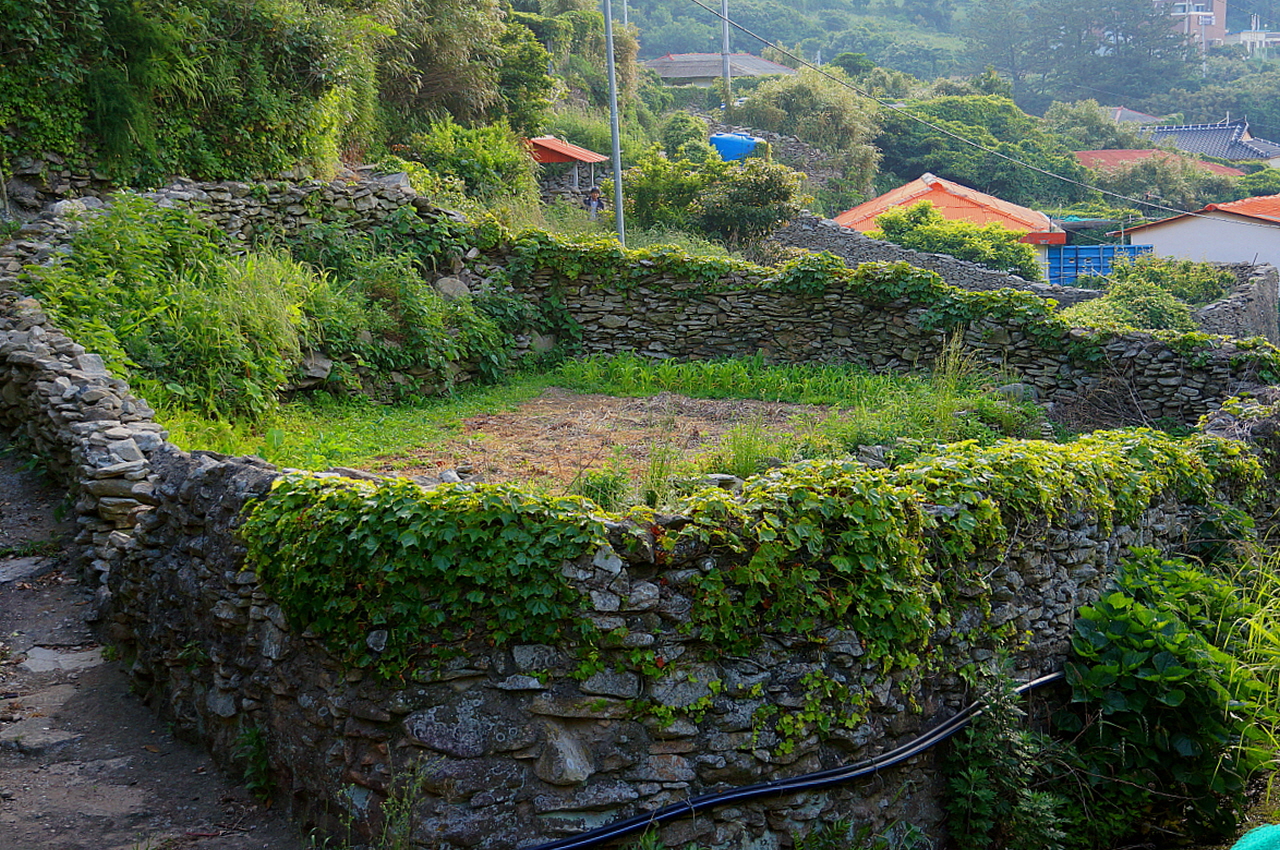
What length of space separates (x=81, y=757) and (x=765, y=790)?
3209 millimetres

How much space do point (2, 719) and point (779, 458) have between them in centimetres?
481

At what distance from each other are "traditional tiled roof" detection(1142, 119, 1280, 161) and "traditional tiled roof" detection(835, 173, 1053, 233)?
31.2 meters

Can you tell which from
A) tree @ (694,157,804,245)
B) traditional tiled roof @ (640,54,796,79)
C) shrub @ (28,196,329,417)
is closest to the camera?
shrub @ (28,196,329,417)

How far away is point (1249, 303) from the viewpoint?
18.6 metres

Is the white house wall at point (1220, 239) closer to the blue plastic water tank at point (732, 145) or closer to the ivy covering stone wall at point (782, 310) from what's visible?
the blue plastic water tank at point (732, 145)

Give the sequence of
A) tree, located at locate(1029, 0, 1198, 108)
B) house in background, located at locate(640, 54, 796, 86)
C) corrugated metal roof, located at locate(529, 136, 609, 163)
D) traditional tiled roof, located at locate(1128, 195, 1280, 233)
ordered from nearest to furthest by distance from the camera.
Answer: corrugated metal roof, located at locate(529, 136, 609, 163) < traditional tiled roof, located at locate(1128, 195, 1280, 233) < house in background, located at locate(640, 54, 796, 86) < tree, located at locate(1029, 0, 1198, 108)

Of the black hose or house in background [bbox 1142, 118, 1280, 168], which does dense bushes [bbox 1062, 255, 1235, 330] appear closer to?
the black hose

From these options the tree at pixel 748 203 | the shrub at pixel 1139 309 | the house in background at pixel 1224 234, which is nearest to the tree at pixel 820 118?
the house in background at pixel 1224 234

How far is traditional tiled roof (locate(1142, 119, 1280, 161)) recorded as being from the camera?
5544 cm

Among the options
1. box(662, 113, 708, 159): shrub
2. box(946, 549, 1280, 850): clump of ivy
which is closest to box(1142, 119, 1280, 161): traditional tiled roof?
box(662, 113, 708, 159): shrub

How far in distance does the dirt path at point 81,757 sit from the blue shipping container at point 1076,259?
2718cm

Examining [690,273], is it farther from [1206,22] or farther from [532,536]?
[1206,22]

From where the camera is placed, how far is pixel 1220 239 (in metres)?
27.8

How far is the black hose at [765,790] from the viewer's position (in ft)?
12.5
